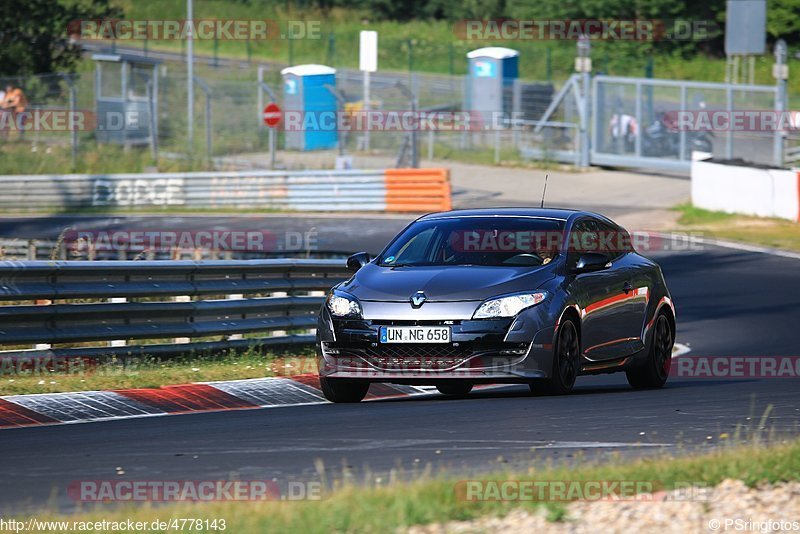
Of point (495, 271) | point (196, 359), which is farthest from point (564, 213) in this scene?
point (196, 359)

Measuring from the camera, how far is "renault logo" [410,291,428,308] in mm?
10172

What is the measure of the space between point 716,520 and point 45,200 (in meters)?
30.1

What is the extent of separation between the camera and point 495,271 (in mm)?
10555

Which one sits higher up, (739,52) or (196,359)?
(739,52)

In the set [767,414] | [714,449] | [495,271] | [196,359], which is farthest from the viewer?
[196,359]

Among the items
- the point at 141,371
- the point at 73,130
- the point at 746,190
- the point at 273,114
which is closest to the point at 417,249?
the point at 141,371

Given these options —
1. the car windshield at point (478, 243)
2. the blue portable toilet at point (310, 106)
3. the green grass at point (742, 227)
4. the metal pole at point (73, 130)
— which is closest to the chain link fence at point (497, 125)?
the metal pole at point (73, 130)

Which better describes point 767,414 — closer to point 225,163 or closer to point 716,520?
point 716,520

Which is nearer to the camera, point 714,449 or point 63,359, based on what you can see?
point 714,449

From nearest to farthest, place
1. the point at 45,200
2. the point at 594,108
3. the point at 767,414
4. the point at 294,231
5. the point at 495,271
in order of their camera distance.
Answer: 1. the point at 767,414
2. the point at 495,271
3. the point at 294,231
4. the point at 45,200
5. the point at 594,108

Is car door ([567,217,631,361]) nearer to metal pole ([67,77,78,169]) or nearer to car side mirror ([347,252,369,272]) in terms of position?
car side mirror ([347,252,369,272])

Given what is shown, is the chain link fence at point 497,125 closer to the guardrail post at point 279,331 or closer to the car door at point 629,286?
the guardrail post at point 279,331

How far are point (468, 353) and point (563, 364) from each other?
86cm

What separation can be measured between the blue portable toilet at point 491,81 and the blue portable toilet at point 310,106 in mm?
4028
